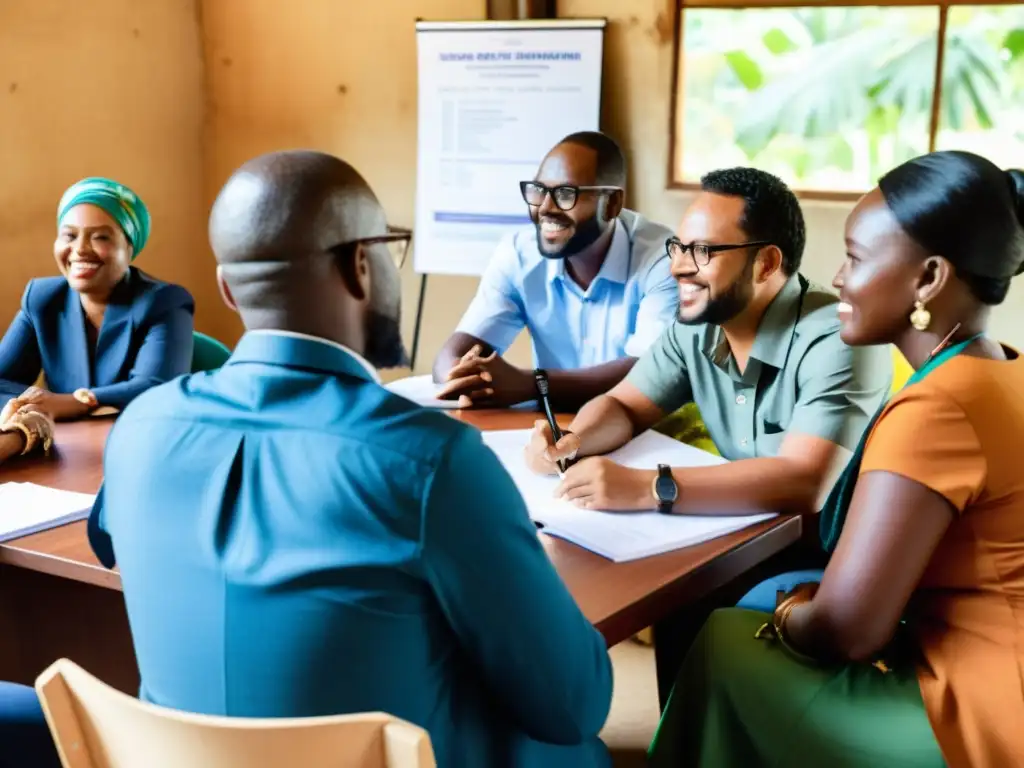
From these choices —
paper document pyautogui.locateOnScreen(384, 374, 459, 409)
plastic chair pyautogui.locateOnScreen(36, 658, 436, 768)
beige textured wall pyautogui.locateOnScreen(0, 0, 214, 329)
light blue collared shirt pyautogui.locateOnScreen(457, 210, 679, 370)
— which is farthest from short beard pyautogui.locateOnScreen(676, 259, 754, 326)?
beige textured wall pyautogui.locateOnScreen(0, 0, 214, 329)

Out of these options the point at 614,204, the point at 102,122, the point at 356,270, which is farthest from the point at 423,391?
the point at 102,122

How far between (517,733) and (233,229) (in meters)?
0.64

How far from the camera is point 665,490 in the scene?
158 cm

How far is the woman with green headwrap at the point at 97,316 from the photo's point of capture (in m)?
2.40

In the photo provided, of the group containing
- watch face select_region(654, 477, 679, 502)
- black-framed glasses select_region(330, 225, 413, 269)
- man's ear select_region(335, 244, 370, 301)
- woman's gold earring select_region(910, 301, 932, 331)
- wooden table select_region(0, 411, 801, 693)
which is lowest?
wooden table select_region(0, 411, 801, 693)

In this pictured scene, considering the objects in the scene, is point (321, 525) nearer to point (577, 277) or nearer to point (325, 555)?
point (325, 555)

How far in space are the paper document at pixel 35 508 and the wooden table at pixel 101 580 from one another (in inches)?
1.0

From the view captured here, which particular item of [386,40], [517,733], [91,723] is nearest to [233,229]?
[91,723]

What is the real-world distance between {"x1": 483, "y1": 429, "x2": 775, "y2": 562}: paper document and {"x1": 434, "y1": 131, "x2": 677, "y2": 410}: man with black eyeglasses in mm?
671

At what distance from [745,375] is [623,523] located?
1.76ft

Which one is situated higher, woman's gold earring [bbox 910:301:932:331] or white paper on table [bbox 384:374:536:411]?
woman's gold earring [bbox 910:301:932:331]

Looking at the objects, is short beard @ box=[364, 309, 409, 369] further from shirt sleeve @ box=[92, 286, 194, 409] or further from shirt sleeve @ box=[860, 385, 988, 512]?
shirt sleeve @ box=[92, 286, 194, 409]

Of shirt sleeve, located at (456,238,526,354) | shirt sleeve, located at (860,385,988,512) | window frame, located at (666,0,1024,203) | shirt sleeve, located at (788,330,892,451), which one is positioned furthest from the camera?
window frame, located at (666,0,1024,203)

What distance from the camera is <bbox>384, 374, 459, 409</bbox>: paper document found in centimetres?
230
